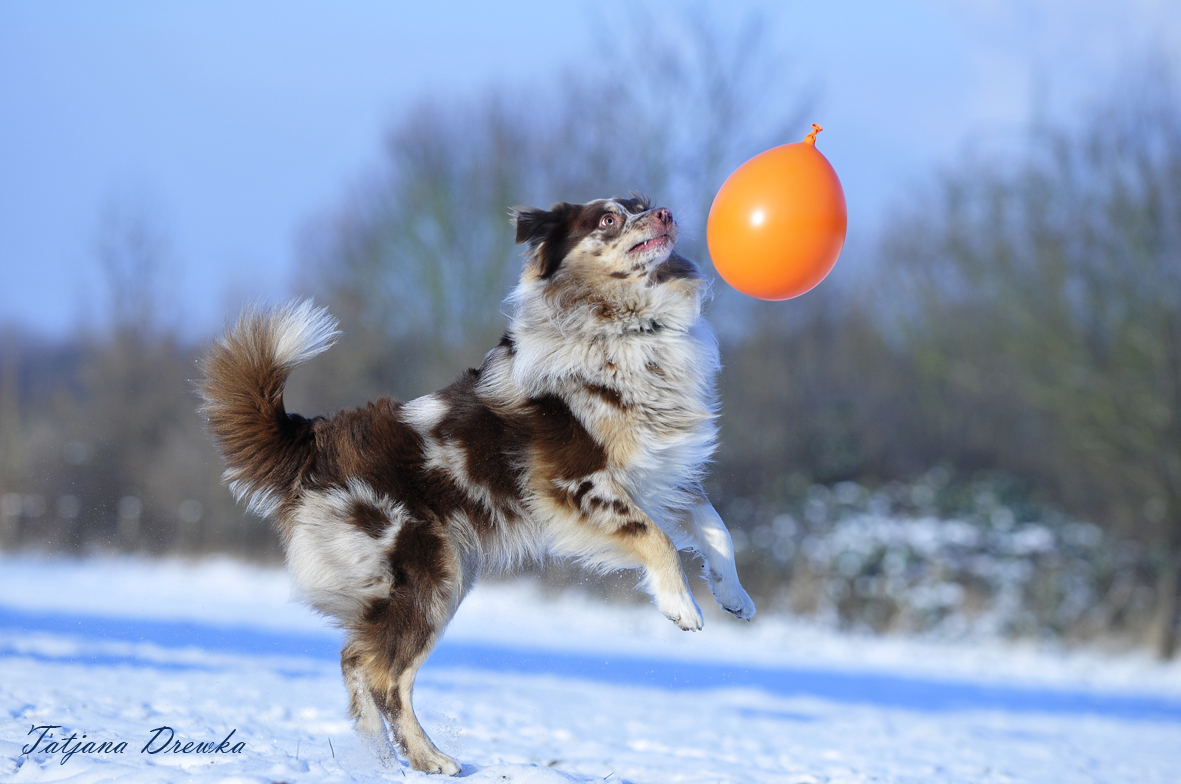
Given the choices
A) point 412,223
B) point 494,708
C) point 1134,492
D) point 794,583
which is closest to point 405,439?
point 494,708

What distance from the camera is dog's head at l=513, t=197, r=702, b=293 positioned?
433 centimetres

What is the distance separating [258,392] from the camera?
3922 mm

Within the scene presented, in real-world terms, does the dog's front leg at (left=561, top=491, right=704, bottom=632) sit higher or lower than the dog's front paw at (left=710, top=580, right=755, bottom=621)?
higher

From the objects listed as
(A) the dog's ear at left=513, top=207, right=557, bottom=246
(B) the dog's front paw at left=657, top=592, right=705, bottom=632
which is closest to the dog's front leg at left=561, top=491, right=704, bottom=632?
(B) the dog's front paw at left=657, top=592, right=705, bottom=632

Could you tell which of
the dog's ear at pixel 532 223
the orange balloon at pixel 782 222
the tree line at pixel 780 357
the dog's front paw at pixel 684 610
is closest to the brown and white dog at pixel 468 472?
the dog's front paw at pixel 684 610

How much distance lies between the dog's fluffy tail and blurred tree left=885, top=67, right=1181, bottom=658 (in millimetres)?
11273

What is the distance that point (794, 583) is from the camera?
39.9ft

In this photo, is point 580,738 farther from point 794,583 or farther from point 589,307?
point 794,583

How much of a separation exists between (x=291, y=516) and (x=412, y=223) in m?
10.3

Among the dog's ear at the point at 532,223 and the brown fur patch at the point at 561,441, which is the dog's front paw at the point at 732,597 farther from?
the dog's ear at the point at 532,223

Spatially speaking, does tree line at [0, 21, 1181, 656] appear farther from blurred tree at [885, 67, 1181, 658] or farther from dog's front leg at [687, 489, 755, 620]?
dog's front leg at [687, 489, 755, 620]

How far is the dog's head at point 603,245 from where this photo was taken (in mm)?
4328

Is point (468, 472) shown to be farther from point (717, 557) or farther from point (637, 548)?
point (717, 557)

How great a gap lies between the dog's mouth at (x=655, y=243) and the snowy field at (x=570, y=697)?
2.32 m
